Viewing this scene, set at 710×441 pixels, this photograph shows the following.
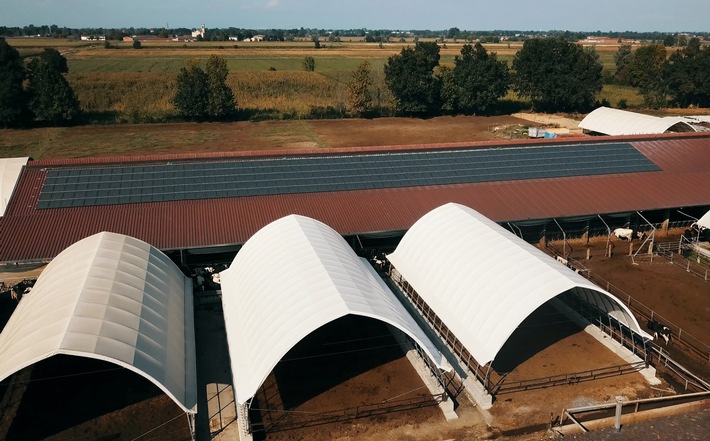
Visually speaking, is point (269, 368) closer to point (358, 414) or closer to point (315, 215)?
point (358, 414)

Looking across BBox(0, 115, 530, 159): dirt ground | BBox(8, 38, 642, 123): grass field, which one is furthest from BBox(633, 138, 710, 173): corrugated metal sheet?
BBox(8, 38, 642, 123): grass field

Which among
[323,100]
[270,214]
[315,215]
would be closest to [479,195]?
[315,215]

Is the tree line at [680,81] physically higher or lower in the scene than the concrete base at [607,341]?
higher

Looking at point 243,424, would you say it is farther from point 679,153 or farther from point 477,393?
point 679,153

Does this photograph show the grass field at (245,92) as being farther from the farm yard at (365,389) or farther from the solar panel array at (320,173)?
the farm yard at (365,389)

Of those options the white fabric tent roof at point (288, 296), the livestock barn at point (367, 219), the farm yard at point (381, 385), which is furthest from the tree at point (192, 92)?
the white fabric tent roof at point (288, 296)

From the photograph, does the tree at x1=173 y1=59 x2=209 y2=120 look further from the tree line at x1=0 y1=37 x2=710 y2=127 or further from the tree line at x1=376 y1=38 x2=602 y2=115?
the tree line at x1=376 y1=38 x2=602 y2=115
